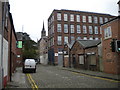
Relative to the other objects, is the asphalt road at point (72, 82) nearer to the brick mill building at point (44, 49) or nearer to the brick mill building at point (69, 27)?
the brick mill building at point (69, 27)

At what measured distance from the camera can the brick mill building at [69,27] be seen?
2098 inches

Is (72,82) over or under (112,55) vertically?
under

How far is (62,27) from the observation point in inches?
2154

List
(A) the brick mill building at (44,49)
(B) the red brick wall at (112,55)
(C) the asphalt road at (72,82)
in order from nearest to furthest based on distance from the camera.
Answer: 1. (C) the asphalt road at (72,82)
2. (B) the red brick wall at (112,55)
3. (A) the brick mill building at (44,49)

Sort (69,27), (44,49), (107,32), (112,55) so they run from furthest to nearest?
(44,49)
(69,27)
(107,32)
(112,55)

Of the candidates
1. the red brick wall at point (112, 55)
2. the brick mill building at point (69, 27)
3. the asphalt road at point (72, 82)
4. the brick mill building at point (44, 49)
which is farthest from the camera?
the brick mill building at point (44, 49)

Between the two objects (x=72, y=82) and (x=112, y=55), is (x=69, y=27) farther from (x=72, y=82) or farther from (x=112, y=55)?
(x=72, y=82)

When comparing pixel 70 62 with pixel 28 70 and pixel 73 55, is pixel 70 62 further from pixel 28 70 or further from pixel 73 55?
pixel 28 70

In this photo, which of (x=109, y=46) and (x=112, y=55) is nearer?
(x=112, y=55)

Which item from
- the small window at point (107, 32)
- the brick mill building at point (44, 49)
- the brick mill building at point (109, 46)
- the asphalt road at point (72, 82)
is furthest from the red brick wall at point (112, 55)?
the brick mill building at point (44, 49)

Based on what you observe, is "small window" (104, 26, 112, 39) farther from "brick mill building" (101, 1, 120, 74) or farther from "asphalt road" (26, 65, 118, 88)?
"asphalt road" (26, 65, 118, 88)

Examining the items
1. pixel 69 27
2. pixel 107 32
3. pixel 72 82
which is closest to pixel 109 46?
pixel 107 32

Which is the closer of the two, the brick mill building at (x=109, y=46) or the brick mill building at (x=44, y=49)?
the brick mill building at (x=109, y=46)

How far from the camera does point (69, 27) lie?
5553cm
